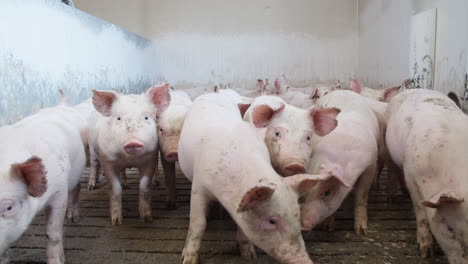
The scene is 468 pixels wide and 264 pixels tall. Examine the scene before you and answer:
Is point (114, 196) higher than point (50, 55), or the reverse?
point (50, 55)

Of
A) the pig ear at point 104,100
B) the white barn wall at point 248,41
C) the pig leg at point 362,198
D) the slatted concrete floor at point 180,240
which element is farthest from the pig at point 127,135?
the white barn wall at point 248,41

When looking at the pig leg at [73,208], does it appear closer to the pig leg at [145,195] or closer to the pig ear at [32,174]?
the pig leg at [145,195]

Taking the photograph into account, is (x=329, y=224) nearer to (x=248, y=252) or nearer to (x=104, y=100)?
(x=248, y=252)

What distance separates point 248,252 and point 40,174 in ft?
4.59

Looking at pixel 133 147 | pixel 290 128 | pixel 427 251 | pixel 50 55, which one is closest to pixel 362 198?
pixel 427 251

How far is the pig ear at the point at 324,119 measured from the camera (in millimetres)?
2908

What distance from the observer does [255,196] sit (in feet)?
6.06

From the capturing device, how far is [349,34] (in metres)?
8.59

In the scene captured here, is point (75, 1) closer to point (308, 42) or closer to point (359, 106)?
point (308, 42)

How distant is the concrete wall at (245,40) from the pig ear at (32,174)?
22.6ft

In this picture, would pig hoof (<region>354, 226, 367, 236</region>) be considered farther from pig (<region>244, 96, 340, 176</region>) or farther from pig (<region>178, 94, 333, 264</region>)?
pig (<region>178, 94, 333, 264</region>)

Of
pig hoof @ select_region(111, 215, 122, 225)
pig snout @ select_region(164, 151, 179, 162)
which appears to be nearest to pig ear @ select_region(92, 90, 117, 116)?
pig snout @ select_region(164, 151, 179, 162)

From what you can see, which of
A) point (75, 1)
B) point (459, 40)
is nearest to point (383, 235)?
point (459, 40)

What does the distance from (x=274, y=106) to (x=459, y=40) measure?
91.4 inches
